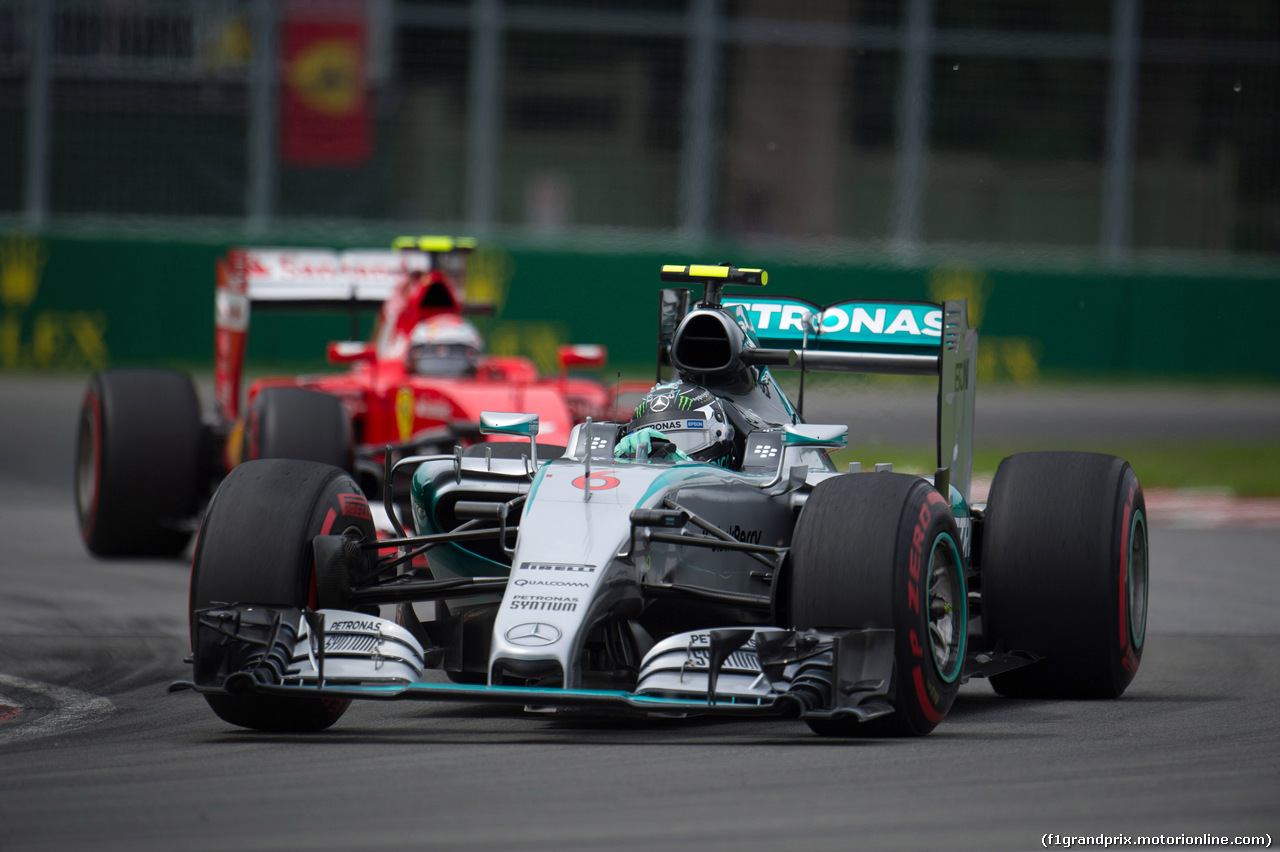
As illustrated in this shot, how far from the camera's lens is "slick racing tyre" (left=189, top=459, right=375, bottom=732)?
20.7 ft

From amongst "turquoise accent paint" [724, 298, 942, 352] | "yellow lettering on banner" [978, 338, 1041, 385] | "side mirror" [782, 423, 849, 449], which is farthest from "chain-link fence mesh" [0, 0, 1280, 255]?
"side mirror" [782, 423, 849, 449]

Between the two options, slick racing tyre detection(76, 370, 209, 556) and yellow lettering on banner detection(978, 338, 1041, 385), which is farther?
yellow lettering on banner detection(978, 338, 1041, 385)

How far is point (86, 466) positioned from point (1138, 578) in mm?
7275

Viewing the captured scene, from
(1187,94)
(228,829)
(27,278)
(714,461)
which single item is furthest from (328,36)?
(228,829)

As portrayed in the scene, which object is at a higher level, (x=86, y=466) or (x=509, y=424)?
(x=509, y=424)

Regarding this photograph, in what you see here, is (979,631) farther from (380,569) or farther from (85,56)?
(85,56)

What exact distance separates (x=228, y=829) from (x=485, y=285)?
18.2 metres

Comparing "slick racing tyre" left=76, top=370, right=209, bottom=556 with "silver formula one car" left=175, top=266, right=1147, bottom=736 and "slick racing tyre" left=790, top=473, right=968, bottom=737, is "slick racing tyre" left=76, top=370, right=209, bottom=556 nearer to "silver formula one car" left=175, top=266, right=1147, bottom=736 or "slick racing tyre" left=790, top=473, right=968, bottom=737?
"silver formula one car" left=175, top=266, right=1147, bottom=736

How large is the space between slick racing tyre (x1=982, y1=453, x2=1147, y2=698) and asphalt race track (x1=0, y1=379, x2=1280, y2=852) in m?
0.16

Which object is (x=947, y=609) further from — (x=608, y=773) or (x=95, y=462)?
(x=95, y=462)

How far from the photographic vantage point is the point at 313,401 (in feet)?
35.8

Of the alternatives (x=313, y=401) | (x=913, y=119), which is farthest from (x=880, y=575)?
(x=913, y=119)

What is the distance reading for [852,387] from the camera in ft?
49.7

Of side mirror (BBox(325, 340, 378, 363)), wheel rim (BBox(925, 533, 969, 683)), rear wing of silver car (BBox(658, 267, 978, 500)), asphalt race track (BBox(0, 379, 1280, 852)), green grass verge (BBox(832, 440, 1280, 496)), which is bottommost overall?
green grass verge (BBox(832, 440, 1280, 496))
